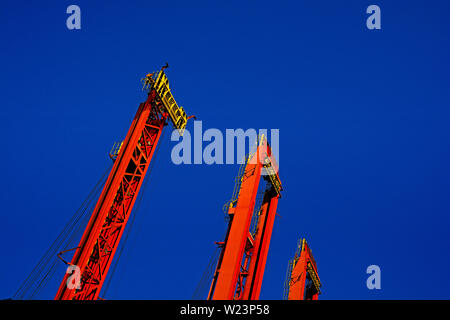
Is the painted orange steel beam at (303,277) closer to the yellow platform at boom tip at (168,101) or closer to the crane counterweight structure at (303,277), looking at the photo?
the crane counterweight structure at (303,277)

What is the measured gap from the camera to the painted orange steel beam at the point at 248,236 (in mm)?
20672

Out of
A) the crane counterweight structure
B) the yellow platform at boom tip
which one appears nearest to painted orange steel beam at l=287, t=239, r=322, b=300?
the crane counterweight structure

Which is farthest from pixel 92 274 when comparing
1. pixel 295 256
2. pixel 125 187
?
pixel 295 256

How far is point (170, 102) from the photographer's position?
21.6 metres

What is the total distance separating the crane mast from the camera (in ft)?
57.1

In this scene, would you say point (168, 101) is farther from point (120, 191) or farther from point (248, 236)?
point (248, 236)

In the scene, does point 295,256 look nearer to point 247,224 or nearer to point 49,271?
point 247,224

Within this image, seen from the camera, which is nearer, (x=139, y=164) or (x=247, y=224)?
(x=139, y=164)

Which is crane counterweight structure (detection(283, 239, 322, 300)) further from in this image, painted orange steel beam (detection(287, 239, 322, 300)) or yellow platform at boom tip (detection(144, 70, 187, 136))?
yellow platform at boom tip (detection(144, 70, 187, 136))

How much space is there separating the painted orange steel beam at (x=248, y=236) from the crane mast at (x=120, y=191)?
15.7ft

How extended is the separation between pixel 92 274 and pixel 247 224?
7626 mm

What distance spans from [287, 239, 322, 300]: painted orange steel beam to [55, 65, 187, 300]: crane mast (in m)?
15.2

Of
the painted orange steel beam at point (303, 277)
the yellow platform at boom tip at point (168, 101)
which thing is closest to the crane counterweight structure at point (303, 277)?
the painted orange steel beam at point (303, 277)
